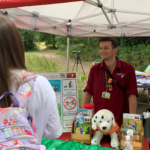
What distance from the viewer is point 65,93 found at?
200 centimetres

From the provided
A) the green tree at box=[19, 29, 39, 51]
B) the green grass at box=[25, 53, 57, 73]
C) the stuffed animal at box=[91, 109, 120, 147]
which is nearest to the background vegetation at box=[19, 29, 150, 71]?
the green tree at box=[19, 29, 39, 51]

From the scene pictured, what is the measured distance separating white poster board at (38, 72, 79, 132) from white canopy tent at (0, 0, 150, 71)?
1.09 m

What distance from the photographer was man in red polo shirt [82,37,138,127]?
1.99 m

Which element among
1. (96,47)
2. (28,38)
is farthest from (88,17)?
(28,38)

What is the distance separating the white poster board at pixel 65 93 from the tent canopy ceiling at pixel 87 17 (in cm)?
107

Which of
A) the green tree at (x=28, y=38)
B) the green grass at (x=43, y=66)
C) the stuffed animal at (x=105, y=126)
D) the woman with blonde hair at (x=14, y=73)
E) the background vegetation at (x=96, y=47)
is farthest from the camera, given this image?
the green tree at (x=28, y=38)

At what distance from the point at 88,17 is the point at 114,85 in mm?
1262

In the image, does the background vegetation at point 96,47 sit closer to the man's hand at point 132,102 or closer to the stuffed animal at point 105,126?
the man's hand at point 132,102

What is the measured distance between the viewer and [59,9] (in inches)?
108

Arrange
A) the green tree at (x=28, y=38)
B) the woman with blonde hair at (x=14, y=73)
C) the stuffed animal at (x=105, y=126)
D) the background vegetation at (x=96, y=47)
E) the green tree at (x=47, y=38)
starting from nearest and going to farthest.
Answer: the woman with blonde hair at (x=14, y=73) → the stuffed animal at (x=105, y=126) → the background vegetation at (x=96, y=47) → the green tree at (x=28, y=38) → the green tree at (x=47, y=38)

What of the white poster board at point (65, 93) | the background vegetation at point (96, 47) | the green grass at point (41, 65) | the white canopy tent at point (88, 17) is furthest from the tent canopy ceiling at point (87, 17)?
the background vegetation at point (96, 47)

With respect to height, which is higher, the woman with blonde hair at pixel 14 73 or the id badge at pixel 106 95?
the woman with blonde hair at pixel 14 73

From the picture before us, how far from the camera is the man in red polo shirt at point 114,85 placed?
78.3 inches

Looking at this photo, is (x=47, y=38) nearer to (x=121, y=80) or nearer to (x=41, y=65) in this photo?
(x=41, y=65)
